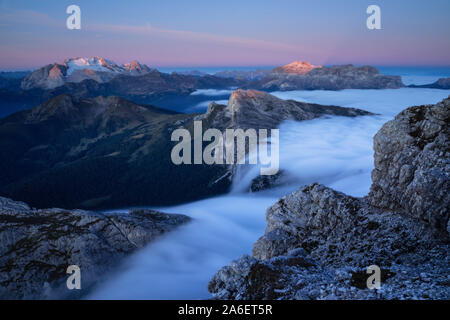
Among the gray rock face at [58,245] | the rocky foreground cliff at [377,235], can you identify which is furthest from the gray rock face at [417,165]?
the gray rock face at [58,245]

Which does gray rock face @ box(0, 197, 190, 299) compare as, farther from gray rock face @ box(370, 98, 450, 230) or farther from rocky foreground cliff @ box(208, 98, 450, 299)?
gray rock face @ box(370, 98, 450, 230)

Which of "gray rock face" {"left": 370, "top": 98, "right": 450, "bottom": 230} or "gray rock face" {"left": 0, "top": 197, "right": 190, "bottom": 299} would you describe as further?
"gray rock face" {"left": 0, "top": 197, "right": 190, "bottom": 299}

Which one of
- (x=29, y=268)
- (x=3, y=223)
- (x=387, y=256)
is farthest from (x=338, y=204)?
(x=3, y=223)

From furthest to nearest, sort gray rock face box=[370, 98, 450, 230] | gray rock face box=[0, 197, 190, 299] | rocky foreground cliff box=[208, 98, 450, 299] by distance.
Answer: gray rock face box=[0, 197, 190, 299] < gray rock face box=[370, 98, 450, 230] < rocky foreground cliff box=[208, 98, 450, 299]

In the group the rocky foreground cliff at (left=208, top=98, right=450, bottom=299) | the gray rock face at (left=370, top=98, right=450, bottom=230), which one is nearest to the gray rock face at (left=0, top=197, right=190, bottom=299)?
the rocky foreground cliff at (left=208, top=98, right=450, bottom=299)

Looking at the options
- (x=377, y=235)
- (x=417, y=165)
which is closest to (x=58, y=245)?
(x=377, y=235)

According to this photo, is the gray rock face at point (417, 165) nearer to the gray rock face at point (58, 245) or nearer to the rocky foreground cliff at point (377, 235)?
the rocky foreground cliff at point (377, 235)
